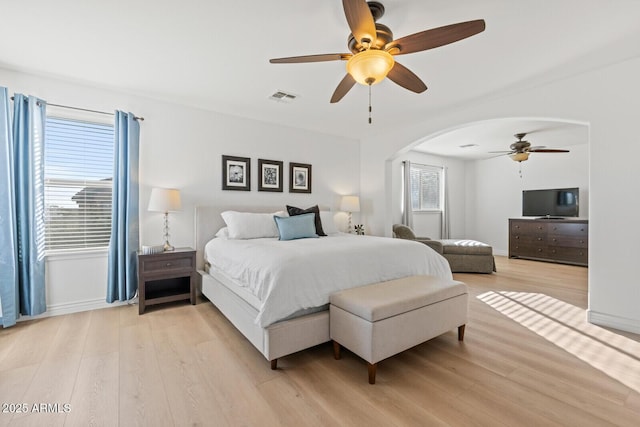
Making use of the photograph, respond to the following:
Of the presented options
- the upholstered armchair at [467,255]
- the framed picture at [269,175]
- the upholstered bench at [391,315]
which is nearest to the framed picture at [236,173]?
the framed picture at [269,175]

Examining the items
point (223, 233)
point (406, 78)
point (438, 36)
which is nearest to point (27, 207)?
point (223, 233)

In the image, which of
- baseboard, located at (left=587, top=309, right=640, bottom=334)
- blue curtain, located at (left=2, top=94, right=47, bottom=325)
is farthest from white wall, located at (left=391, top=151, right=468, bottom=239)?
blue curtain, located at (left=2, top=94, right=47, bottom=325)

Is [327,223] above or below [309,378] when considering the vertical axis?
above

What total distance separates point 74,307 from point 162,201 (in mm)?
1483

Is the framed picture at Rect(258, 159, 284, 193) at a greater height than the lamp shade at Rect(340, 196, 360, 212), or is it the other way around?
the framed picture at Rect(258, 159, 284, 193)

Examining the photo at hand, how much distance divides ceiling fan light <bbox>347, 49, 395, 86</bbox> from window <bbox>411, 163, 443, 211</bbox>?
502 cm

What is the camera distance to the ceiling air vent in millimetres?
3295

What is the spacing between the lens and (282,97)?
3.41m

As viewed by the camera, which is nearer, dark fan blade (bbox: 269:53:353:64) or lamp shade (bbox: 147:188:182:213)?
dark fan blade (bbox: 269:53:353:64)

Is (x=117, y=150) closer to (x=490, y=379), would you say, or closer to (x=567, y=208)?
(x=490, y=379)

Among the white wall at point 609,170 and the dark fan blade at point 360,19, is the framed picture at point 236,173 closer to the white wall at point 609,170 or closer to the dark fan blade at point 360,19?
the dark fan blade at point 360,19

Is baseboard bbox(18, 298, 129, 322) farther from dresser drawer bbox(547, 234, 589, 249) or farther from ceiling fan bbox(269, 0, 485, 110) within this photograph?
dresser drawer bbox(547, 234, 589, 249)

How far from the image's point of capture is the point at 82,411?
158cm

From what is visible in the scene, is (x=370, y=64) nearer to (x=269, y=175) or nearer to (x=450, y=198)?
(x=269, y=175)
